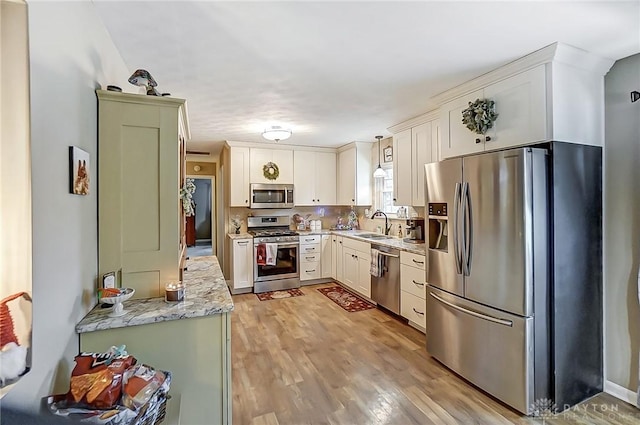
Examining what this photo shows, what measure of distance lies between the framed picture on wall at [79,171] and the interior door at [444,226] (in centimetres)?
242

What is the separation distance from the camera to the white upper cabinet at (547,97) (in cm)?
211

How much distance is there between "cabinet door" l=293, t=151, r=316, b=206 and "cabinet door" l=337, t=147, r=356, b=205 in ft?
1.60

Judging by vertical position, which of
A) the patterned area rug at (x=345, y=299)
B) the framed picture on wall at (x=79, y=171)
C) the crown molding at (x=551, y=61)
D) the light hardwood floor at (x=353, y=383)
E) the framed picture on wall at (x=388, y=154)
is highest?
the crown molding at (x=551, y=61)

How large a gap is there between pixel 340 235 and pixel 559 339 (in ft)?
11.1

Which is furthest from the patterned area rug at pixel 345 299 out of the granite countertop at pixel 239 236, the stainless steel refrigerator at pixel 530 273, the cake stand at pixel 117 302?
the cake stand at pixel 117 302

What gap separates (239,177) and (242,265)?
144cm

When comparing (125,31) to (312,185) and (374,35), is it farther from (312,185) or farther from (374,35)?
(312,185)

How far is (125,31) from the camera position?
1.86 meters

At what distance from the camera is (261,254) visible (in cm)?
491

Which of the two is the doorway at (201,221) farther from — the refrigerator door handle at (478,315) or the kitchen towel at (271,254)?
the refrigerator door handle at (478,315)

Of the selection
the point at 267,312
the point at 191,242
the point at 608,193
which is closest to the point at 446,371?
the point at 608,193

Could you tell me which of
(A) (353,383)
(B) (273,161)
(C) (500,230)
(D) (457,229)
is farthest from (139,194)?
(B) (273,161)

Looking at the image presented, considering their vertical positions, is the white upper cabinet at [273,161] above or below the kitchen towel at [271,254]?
above

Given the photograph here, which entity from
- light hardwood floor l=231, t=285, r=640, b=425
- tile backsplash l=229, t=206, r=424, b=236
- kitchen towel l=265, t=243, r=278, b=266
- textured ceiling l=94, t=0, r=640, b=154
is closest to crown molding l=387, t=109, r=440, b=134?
textured ceiling l=94, t=0, r=640, b=154
